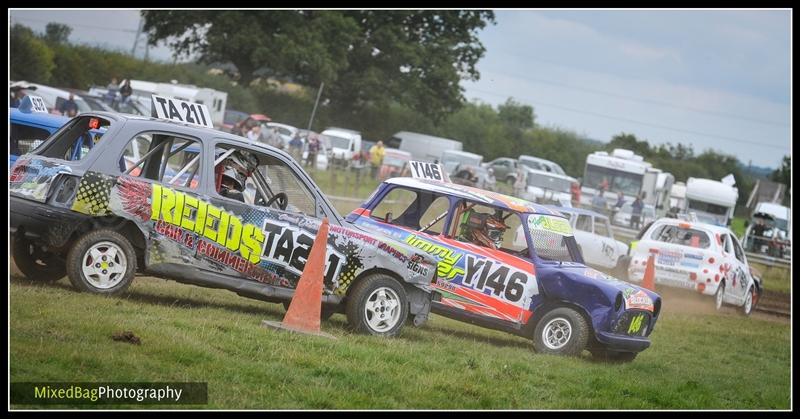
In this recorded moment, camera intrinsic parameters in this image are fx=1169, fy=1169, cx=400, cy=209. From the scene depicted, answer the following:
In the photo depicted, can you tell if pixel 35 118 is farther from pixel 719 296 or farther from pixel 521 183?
pixel 521 183

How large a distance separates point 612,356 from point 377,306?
11.2 ft

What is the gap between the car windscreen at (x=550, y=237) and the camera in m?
13.0

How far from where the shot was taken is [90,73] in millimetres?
48000

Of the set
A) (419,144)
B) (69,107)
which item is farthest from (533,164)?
(69,107)

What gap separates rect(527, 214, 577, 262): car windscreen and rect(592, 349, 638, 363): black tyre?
42.9 inches

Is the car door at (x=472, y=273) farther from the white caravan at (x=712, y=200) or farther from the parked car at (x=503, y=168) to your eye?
the parked car at (x=503, y=168)

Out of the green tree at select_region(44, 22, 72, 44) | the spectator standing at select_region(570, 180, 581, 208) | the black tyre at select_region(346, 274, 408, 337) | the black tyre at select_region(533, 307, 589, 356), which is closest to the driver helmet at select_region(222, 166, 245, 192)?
the black tyre at select_region(346, 274, 408, 337)

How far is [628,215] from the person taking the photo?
142 feet

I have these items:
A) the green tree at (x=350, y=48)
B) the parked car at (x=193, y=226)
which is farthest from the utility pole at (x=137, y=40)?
the parked car at (x=193, y=226)

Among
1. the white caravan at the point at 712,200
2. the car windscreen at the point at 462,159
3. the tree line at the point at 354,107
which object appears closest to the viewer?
the tree line at the point at 354,107

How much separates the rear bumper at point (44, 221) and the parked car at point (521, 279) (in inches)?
142
